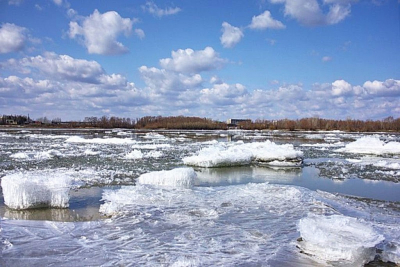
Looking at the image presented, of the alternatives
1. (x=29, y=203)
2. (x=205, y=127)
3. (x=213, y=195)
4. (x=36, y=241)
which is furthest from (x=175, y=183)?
(x=205, y=127)

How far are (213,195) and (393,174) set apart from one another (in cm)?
833

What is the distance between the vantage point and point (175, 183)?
31.3ft

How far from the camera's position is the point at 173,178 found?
950 centimetres

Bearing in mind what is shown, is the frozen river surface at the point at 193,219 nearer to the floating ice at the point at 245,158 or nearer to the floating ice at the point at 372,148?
the floating ice at the point at 245,158

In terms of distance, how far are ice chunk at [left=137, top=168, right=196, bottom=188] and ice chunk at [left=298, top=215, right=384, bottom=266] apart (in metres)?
4.61

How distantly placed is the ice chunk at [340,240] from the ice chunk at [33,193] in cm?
506

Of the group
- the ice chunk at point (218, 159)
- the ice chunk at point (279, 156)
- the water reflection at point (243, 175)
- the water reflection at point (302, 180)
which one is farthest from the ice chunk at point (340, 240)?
the ice chunk at point (279, 156)

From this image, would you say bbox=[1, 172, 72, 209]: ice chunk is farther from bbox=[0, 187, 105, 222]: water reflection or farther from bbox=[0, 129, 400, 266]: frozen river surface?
bbox=[0, 187, 105, 222]: water reflection

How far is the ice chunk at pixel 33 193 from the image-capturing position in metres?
6.86

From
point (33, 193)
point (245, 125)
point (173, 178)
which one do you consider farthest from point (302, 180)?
point (245, 125)

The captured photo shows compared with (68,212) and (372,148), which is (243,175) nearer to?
(68,212)

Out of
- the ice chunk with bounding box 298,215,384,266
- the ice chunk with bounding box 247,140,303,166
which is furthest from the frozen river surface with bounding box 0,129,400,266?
the ice chunk with bounding box 247,140,303,166

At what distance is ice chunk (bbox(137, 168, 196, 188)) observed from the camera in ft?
31.1

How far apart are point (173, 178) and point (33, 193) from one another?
376 cm
